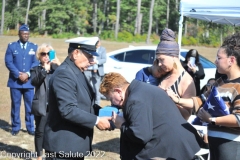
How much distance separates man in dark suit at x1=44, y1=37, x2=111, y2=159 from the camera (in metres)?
3.41

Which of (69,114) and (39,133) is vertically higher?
(69,114)

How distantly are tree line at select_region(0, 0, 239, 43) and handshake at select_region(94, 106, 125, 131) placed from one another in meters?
47.2

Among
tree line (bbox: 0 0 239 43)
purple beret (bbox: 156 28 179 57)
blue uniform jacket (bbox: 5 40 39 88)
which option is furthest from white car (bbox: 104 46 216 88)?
tree line (bbox: 0 0 239 43)

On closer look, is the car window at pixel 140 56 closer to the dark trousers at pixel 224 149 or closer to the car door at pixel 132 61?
the car door at pixel 132 61

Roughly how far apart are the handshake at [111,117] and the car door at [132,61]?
320 inches

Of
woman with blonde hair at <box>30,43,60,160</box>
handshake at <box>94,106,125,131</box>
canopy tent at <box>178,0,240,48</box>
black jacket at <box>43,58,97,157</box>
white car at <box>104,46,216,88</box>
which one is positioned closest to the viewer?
handshake at <box>94,106,125,131</box>

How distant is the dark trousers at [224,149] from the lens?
2.90 metres

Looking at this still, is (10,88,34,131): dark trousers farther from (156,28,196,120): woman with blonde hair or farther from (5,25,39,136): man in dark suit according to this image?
(156,28,196,120): woman with blonde hair

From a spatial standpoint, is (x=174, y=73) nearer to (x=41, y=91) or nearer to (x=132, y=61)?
(x=41, y=91)

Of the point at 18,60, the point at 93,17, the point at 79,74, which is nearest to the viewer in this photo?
the point at 79,74

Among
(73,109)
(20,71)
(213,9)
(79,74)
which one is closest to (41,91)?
(20,71)

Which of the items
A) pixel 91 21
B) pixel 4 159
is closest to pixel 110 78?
pixel 4 159

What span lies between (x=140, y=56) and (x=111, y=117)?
8637 mm

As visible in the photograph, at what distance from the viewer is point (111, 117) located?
3.38 meters
